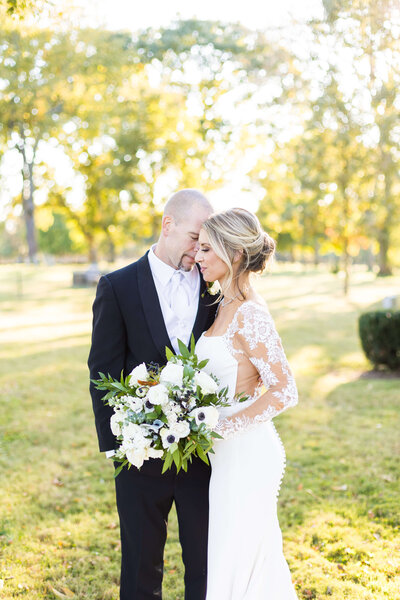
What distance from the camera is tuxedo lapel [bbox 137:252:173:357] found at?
312 cm

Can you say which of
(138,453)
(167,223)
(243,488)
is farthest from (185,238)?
(243,488)

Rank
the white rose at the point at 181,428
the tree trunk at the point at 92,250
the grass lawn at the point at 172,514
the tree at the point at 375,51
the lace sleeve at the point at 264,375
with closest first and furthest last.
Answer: the white rose at the point at 181,428 → the lace sleeve at the point at 264,375 → the grass lawn at the point at 172,514 → the tree at the point at 375,51 → the tree trunk at the point at 92,250

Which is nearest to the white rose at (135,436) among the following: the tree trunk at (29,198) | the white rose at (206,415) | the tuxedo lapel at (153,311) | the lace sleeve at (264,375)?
the white rose at (206,415)

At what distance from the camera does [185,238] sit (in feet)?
10.6

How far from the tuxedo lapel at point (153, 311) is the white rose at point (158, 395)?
1.78 ft

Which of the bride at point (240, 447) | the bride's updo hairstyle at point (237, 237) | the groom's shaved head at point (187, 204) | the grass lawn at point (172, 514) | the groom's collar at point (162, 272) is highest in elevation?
the groom's shaved head at point (187, 204)

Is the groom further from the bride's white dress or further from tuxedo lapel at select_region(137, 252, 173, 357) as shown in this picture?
the bride's white dress

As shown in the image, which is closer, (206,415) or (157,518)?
(206,415)

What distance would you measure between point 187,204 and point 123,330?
853 mm

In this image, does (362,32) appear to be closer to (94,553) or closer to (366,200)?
(94,553)

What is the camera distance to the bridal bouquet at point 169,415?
2.54 metres

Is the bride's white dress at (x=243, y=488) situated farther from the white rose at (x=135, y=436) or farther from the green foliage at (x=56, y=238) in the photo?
the green foliage at (x=56, y=238)

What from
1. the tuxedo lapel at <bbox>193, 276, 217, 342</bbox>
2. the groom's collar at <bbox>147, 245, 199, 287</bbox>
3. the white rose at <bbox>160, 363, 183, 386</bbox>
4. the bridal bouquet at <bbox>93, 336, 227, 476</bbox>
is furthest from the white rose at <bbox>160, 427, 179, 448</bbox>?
the groom's collar at <bbox>147, 245, 199, 287</bbox>

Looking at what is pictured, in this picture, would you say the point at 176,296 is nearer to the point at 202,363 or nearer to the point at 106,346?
the point at 106,346
